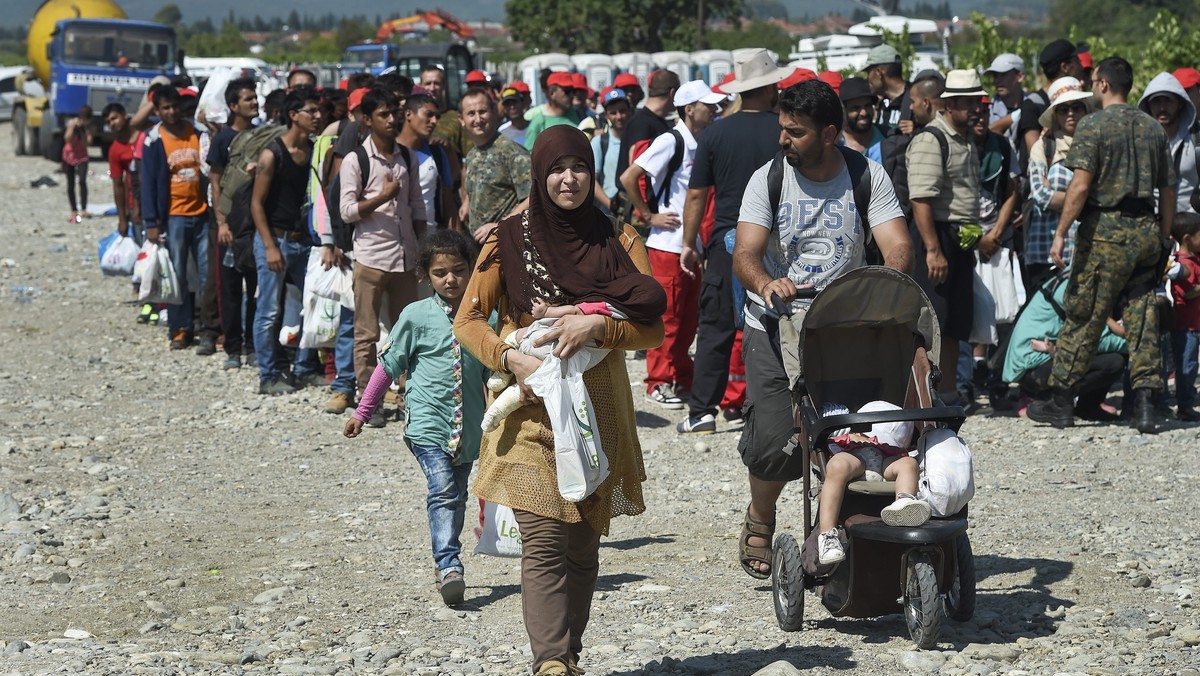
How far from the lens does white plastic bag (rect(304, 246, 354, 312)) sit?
10062 mm

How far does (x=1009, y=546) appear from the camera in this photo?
671cm

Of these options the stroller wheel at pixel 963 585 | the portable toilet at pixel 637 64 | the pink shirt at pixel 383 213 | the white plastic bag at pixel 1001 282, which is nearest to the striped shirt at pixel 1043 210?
the white plastic bag at pixel 1001 282

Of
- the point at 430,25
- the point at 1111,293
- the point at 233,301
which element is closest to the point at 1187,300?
the point at 1111,293

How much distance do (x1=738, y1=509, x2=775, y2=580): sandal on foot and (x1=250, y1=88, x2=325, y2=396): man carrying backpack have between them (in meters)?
5.37

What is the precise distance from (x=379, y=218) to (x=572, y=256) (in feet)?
16.4

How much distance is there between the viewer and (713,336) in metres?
9.25

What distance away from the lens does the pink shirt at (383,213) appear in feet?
30.6

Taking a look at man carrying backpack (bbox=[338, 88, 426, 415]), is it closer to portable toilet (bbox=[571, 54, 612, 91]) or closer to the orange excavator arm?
portable toilet (bbox=[571, 54, 612, 91])

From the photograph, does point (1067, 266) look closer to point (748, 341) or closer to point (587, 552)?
point (748, 341)

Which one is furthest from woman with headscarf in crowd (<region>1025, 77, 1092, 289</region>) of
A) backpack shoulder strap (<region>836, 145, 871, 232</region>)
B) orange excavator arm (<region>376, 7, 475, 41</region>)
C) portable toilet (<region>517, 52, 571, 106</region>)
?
orange excavator arm (<region>376, 7, 475, 41</region>)

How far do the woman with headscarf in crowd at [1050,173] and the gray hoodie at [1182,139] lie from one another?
1.33 ft

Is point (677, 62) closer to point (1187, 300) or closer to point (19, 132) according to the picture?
point (19, 132)

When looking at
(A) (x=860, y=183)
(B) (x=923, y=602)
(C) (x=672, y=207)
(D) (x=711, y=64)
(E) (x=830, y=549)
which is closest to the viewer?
(B) (x=923, y=602)

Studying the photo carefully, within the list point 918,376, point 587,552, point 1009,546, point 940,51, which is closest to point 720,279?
point 1009,546
